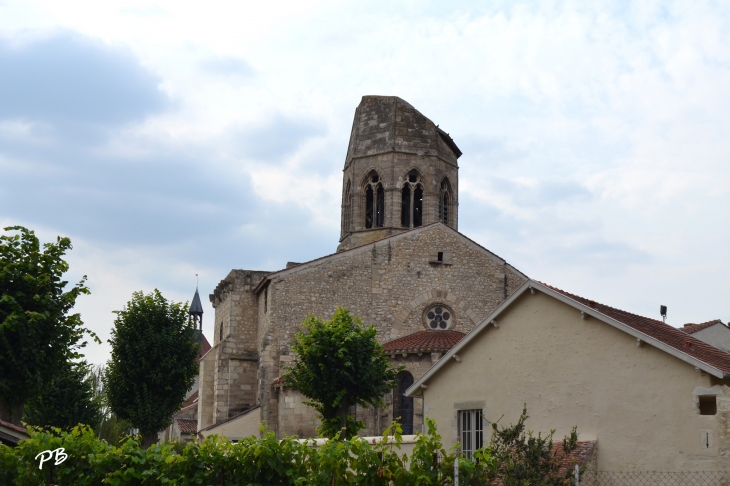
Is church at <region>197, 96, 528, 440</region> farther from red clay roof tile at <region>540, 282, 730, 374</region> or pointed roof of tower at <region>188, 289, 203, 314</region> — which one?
pointed roof of tower at <region>188, 289, 203, 314</region>

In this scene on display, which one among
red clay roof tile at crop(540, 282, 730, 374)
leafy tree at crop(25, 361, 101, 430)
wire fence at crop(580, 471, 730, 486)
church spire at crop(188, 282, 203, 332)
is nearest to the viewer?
wire fence at crop(580, 471, 730, 486)

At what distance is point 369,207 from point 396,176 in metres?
1.93

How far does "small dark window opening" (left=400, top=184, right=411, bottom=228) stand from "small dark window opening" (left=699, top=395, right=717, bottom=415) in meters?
24.5

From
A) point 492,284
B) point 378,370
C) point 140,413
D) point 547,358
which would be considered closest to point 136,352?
point 140,413

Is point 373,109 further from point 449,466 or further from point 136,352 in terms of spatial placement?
Result: point 449,466

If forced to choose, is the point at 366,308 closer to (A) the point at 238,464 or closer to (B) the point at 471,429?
(B) the point at 471,429

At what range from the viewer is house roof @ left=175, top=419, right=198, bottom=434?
50719 millimetres

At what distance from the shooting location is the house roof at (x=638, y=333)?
51.7 feet

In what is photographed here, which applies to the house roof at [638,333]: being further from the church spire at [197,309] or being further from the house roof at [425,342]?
the church spire at [197,309]

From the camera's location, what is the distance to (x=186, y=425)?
52.1 m

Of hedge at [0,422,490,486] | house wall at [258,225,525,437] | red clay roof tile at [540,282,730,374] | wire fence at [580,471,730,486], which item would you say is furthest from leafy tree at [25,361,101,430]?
wire fence at [580,471,730,486]

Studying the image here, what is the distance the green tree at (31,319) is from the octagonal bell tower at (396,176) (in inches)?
708

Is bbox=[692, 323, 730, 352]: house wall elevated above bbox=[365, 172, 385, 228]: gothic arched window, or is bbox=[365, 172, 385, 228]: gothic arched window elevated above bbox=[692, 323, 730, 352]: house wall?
bbox=[365, 172, 385, 228]: gothic arched window

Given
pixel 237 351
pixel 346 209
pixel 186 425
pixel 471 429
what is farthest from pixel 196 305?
pixel 471 429
